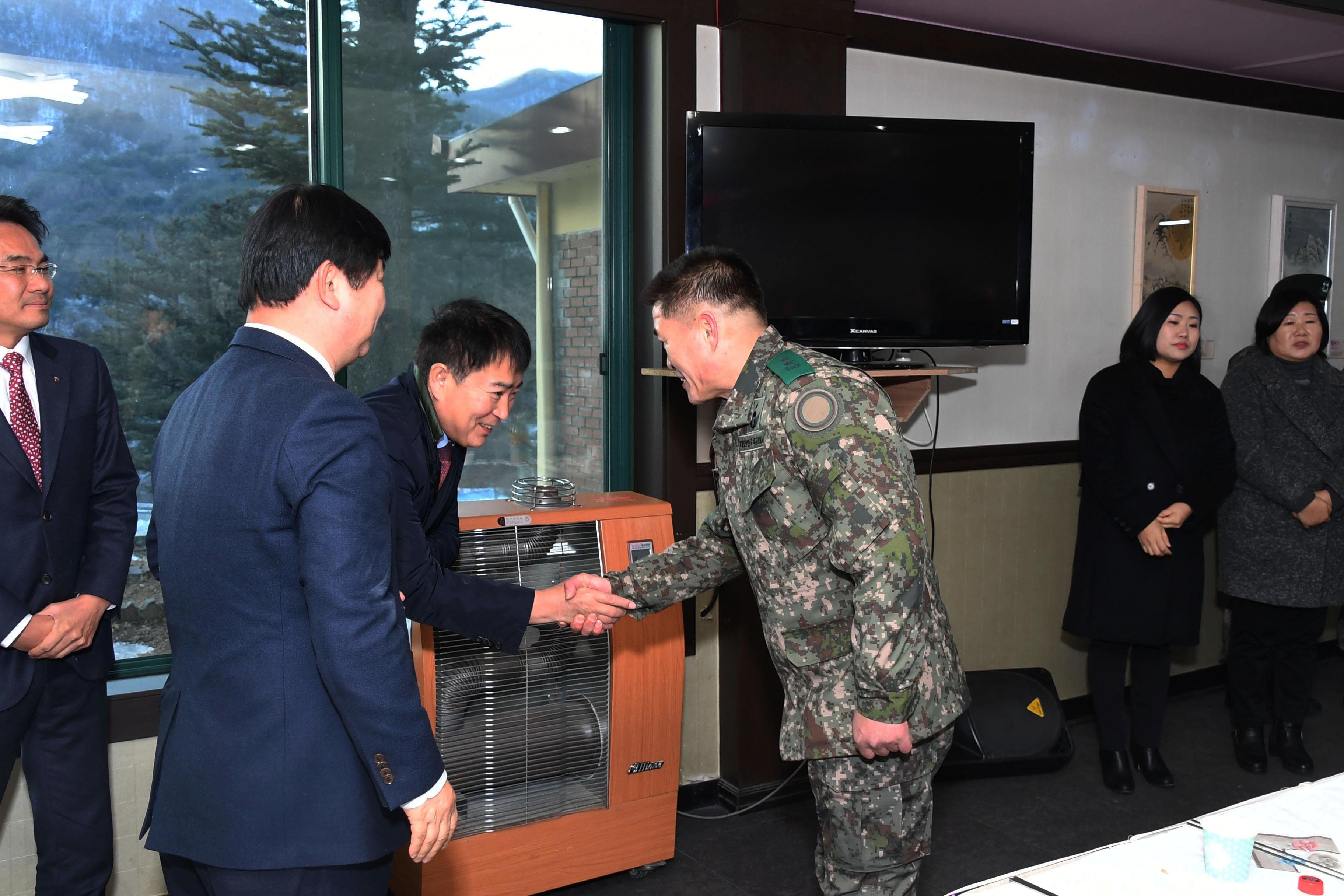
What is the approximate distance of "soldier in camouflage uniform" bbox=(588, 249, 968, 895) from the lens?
1916 mm

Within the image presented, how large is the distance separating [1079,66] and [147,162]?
344 cm

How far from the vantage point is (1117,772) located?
3.69m

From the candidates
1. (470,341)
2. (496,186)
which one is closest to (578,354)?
(496,186)

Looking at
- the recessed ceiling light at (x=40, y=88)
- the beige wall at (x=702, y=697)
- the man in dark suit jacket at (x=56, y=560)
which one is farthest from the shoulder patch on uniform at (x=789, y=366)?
the recessed ceiling light at (x=40, y=88)

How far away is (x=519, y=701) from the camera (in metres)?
2.78

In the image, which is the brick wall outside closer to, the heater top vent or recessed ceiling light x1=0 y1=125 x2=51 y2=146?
the heater top vent

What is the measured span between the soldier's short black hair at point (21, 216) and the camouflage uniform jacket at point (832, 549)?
159cm

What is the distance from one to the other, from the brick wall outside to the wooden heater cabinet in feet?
1.36

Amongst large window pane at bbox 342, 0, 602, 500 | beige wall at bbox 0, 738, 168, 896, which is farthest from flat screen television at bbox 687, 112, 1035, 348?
beige wall at bbox 0, 738, 168, 896

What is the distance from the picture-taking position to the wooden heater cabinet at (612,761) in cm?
273

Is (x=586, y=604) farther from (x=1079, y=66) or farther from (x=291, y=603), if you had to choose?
(x=1079, y=66)

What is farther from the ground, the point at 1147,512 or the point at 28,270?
the point at 28,270

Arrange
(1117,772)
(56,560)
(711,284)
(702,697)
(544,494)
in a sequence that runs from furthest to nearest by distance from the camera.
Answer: (1117,772) → (702,697) → (544,494) → (56,560) → (711,284)

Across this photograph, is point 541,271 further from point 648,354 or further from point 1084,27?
point 1084,27
